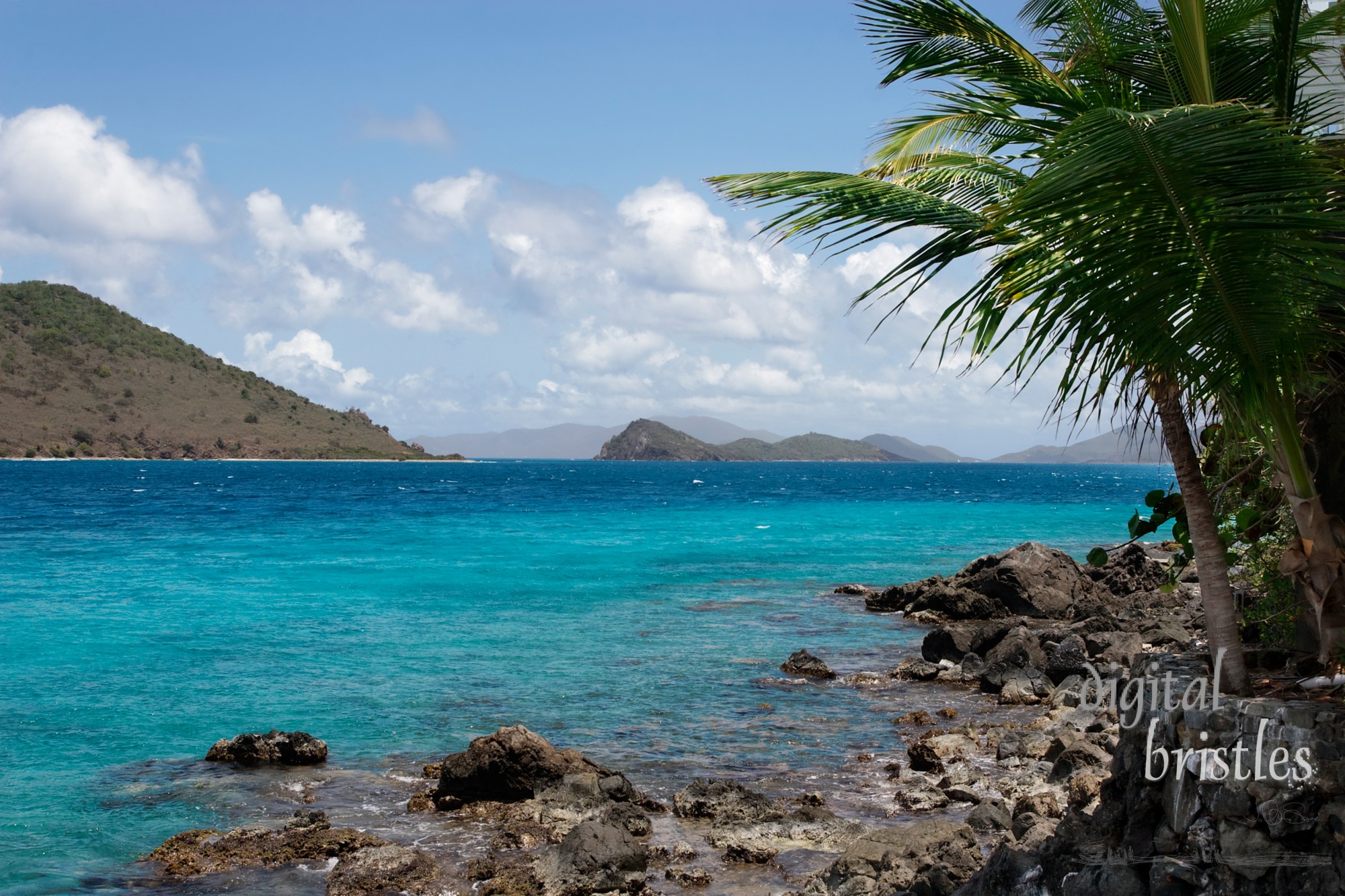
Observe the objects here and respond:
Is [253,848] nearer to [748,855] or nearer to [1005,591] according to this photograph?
[748,855]

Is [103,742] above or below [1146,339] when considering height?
below

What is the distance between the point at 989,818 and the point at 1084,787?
2.98ft

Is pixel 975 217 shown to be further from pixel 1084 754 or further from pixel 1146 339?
pixel 1084 754

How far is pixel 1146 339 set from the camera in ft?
16.1

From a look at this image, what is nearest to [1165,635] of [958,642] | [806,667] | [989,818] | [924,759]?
[958,642]

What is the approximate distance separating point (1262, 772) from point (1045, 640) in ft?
43.0

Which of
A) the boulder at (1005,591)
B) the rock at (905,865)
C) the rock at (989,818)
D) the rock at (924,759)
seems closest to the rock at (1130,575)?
the boulder at (1005,591)

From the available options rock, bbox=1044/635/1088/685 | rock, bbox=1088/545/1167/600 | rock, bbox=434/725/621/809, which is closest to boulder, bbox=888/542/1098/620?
rock, bbox=1088/545/1167/600

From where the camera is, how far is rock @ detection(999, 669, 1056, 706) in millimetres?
14766

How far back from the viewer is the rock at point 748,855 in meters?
8.94

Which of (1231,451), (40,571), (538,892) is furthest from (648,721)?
(40,571)

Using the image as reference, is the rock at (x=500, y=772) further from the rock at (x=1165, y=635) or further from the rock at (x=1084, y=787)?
the rock at (x=1165, y=635)

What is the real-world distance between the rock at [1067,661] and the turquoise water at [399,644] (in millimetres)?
3047

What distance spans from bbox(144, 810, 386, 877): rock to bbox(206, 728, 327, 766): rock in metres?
2.26
